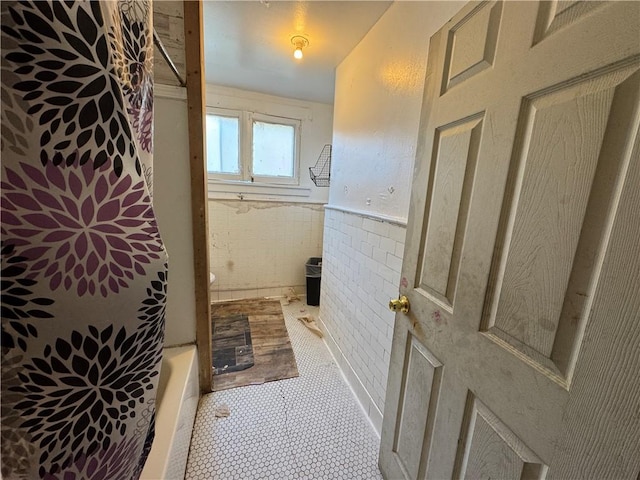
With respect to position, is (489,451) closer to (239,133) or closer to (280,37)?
(280,37)

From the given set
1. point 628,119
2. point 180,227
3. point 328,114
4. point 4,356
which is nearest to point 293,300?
point 180,227

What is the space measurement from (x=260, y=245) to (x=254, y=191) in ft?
2.12

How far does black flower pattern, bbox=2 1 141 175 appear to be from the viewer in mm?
337

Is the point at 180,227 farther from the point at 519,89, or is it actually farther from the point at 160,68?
the point at 519,89

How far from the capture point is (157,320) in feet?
1.76

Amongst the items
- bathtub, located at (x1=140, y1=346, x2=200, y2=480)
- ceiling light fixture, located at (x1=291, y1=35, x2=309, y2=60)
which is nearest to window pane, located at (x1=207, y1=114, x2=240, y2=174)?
ceiling light fixture, located at (x1=291, y1=35, x2=309, y2=60)

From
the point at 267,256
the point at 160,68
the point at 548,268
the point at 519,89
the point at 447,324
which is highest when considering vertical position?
the point at 160,68

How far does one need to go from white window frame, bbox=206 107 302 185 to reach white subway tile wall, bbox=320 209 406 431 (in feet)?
3.68

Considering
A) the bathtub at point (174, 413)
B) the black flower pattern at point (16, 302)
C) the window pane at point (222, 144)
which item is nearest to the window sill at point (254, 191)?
the window pane at point (222, 144)

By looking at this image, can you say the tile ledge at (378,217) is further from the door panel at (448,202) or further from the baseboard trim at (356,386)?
the baseboard trim at (356,386)

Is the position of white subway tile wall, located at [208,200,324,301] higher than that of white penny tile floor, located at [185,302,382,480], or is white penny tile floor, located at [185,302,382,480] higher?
white subway tile wall, located at [208,200,324,301]

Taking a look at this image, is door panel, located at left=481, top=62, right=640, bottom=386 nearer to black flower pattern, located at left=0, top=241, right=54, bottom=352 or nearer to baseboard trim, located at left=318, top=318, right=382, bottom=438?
black flower pattern, located at left=0, top=241, right=54, bottom=352

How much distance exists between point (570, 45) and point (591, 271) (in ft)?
1.40

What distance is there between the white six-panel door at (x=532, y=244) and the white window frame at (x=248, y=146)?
2283 millimetres
